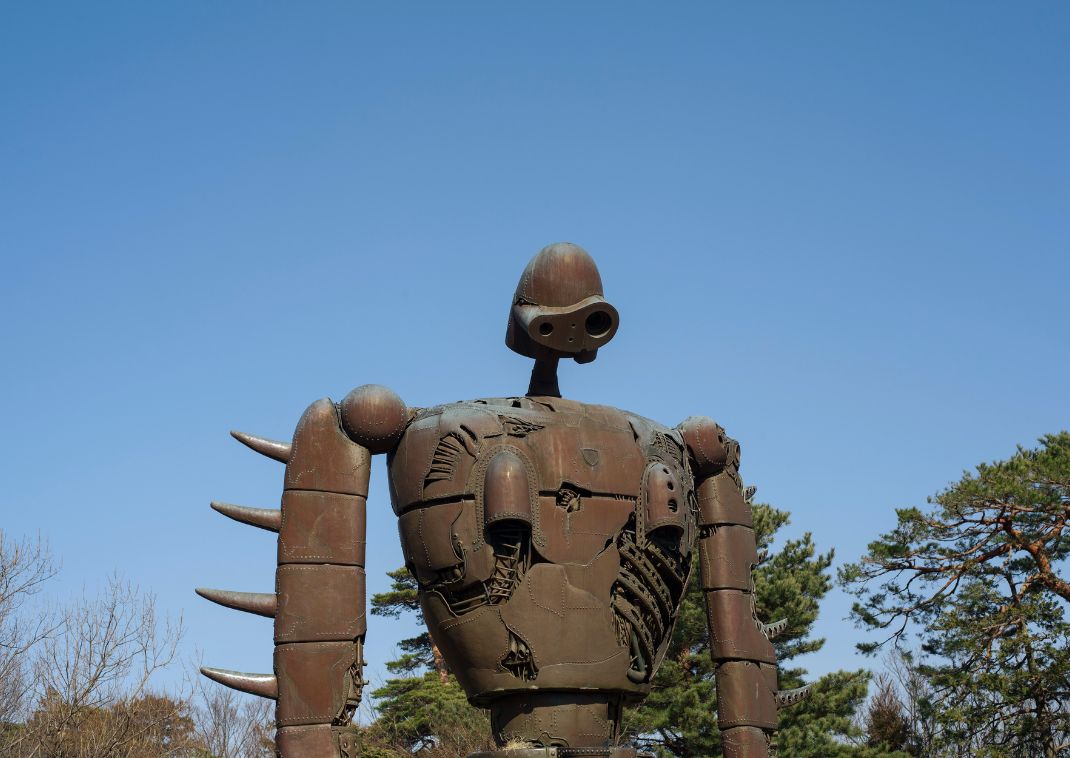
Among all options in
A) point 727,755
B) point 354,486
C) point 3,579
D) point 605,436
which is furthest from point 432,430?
point 3,579

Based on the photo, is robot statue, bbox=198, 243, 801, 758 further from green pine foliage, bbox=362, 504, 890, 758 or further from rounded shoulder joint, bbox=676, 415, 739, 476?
green pine foliage, bbox=362, 504, 890, 758

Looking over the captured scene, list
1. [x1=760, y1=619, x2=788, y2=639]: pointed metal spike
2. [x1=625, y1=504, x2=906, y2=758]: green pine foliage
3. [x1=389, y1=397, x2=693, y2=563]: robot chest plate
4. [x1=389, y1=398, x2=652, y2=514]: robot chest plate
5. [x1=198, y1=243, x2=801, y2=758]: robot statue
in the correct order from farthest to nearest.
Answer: [x1=625, y1=504, x2=906, y2=758]: green pine foliage, [x1=760, y1=619, x2=788, y2=639]: pointed metal spike, [x1=389, y1=398, x2=652, y2=514]: robot chest plate, [x1=389, y1=397, x2=693, y2=563]: robot chest plate, [x1=198, y1=243, x2=801, y2=758]: robot statue

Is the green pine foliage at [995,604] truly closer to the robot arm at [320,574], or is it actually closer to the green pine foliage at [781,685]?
the green pine foliage at [781,685]

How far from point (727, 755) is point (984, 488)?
A: 34.5 ft

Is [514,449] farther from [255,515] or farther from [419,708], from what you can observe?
[419,708]

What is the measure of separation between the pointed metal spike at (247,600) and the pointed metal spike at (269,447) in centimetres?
90

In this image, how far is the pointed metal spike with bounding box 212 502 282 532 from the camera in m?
8.06

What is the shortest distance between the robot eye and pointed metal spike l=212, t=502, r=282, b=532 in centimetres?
248

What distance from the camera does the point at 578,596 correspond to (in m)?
7.82

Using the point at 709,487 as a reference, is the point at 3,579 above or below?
above

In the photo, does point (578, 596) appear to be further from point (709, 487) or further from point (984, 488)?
point (984, 488)

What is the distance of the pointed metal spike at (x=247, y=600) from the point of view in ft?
25.9

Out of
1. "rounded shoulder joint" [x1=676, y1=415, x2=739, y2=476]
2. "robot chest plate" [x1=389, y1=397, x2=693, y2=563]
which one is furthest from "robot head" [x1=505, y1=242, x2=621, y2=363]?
"rounded shoulder joint" [x1=676, y1=415, x2=739, y2=476]

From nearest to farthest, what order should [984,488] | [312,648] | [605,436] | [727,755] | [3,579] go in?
1. [312,648]
2. [605,436]
3. [727,755]
4. [984,488]
5. [3,579]
